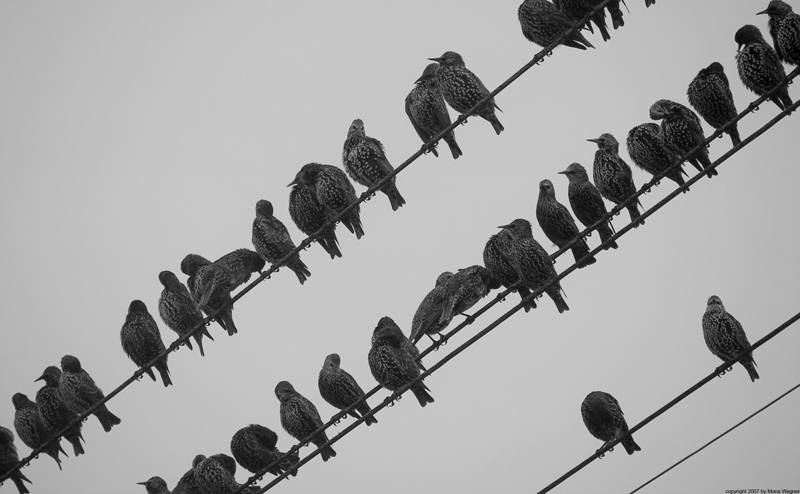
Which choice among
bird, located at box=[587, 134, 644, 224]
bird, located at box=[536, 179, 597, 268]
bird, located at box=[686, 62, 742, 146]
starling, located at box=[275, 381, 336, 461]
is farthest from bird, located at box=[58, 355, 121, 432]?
bird, located at box=[686, 62, 742, 146]

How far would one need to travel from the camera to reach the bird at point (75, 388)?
1013cm

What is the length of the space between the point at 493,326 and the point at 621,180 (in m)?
2.71

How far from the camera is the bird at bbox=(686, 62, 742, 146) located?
27.9 ft

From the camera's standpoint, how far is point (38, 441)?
1041 cm

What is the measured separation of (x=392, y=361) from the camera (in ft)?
28.9

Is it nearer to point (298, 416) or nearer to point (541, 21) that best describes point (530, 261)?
point (541, 21)

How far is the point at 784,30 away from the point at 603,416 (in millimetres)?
3711

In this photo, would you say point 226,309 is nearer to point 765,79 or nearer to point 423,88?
point 423,88

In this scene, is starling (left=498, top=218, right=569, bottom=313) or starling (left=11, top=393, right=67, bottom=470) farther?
starling (left=11, top=393, right=67, bottom=470)

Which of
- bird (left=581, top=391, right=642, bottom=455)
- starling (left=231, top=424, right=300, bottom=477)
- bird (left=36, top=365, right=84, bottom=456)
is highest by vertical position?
bird (left=36, top=365, right=84, bottom=456)

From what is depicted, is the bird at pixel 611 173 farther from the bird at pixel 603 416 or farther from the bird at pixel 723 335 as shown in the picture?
the bird at pixel 603 416

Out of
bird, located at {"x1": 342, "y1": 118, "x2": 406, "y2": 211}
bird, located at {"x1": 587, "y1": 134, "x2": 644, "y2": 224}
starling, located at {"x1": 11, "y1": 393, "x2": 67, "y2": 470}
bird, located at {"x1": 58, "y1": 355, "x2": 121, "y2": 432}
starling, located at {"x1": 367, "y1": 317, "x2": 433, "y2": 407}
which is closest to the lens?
starling, located at {"x1": 367, "y1": 317, "x2": 433, "y2": 407}

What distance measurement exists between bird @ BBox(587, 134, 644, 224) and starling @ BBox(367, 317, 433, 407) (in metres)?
2.29

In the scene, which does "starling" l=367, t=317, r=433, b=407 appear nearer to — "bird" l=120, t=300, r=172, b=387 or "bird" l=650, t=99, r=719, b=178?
"bird" l=120, t=300, r=172, b=387
